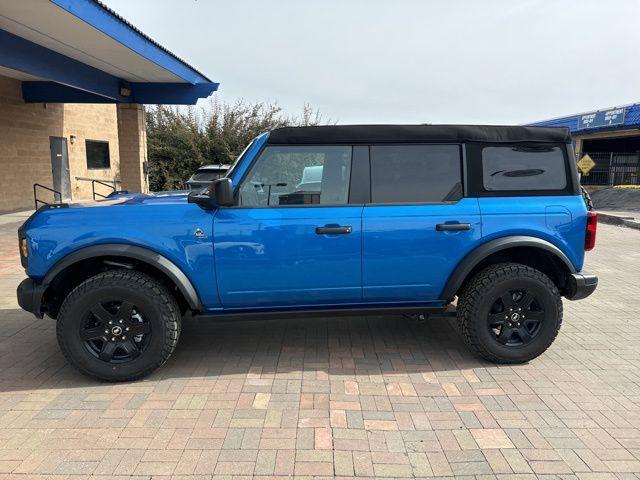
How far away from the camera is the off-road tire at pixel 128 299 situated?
3502 mm

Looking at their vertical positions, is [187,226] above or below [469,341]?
above

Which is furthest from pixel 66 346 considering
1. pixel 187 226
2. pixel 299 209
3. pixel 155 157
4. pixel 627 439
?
pixel 155 157

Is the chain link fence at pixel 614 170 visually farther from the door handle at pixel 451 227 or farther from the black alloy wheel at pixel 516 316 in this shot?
the door handle at pixel 451 227

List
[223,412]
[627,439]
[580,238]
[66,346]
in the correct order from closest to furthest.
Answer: [627,439] → [223,412] → [66,346] → [580,238]

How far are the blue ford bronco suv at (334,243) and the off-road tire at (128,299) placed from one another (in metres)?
0.01

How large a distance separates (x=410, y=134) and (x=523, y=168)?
3.16ft

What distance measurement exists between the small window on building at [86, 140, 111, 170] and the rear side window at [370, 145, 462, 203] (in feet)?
54.7

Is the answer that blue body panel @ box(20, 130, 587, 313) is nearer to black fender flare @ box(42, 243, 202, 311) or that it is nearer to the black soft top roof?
black fender flare @ box(42, 243, 202, 311)

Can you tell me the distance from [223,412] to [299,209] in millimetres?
1520

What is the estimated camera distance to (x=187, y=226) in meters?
3.55

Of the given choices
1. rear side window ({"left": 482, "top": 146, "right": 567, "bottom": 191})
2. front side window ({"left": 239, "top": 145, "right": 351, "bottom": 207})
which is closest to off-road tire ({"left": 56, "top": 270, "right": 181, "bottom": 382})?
front side window ({"left": 239, "top": 145, "right": 351, "bottom": 207})

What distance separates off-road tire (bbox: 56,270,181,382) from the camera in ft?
11.5

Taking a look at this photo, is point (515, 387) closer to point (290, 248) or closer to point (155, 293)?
point (290, 248)

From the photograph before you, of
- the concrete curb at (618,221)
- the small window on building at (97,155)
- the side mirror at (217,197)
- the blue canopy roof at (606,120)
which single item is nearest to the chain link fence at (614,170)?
the blue canopy roof at (606,120)
